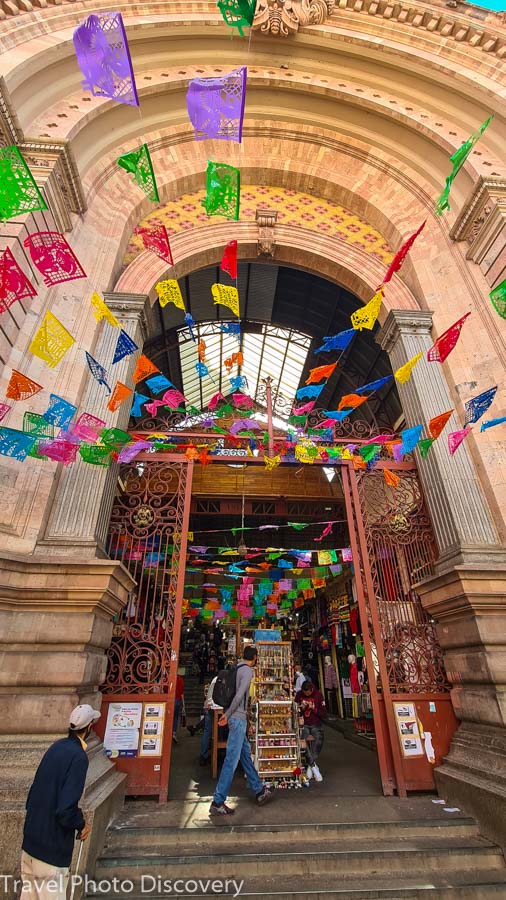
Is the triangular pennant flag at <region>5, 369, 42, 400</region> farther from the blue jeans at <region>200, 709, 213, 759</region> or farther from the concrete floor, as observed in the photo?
the blue jeans at <region>200, 709, 213, 759</region>

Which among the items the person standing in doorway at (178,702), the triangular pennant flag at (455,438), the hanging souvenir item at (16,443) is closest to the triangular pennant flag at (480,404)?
the triangular pennant flag at (455,438)

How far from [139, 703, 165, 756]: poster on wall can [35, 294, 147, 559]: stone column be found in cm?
182

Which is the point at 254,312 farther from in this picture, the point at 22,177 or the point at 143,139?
the point at 22,177

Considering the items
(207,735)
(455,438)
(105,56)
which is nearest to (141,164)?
(105,56)

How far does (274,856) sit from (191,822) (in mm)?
962

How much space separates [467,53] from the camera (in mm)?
8484

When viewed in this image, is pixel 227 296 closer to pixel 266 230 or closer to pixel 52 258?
pixel 52 258

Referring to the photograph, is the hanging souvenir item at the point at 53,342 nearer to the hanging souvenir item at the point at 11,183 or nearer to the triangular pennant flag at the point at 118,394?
the triangular pennant flag at the point at 118,394

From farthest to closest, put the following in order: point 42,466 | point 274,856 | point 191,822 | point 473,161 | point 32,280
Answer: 1. point 473,161
2. point 32,280
3. point 42,466
4. point 191,822
5. point 274,856

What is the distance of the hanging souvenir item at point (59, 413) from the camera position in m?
4.84

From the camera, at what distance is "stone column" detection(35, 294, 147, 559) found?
15.1ft

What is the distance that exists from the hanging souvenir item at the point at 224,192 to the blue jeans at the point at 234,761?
611 cm

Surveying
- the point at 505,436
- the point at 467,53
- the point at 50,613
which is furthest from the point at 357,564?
the point at 467,53

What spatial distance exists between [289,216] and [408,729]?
8.85 m
